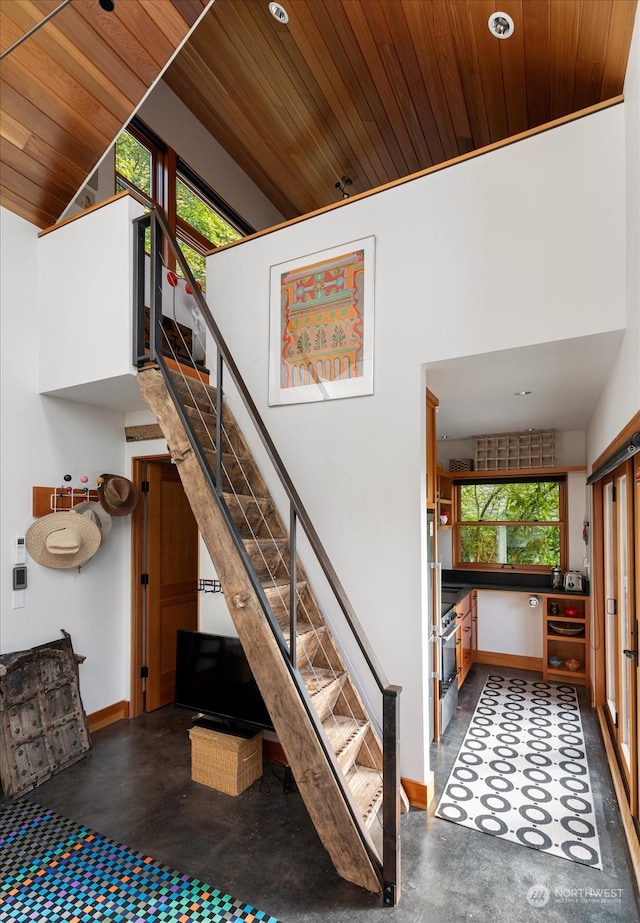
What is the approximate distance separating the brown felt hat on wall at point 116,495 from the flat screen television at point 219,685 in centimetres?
106

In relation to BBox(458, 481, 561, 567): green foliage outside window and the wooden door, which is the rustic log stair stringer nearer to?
the wooden door

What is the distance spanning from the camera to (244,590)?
2297 millimetres

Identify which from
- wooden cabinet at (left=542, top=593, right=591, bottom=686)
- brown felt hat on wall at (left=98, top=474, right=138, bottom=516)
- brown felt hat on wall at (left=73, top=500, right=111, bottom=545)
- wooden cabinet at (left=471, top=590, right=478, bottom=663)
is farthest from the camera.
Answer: wooden cabinet at (left=471, top=590, right=478, bottom=663)

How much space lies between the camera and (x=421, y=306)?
2842 mm

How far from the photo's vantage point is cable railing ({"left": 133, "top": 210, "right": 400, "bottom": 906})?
6.77 feet

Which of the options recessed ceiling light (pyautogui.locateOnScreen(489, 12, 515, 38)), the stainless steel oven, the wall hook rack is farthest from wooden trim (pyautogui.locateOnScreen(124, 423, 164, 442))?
recessed ceiling light (pyautogui.locateOnScreen(489, 12, 515, 38))

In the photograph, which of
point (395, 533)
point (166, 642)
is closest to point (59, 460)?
point (166, 642)

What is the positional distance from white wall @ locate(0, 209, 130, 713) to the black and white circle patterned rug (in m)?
2.68

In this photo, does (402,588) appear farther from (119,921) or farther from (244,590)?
(119,921)

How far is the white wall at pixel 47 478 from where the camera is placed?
3.19 metres

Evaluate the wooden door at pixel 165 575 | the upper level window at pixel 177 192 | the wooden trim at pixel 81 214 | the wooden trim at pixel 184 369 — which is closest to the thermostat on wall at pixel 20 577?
the wooden door at pixel 165 575

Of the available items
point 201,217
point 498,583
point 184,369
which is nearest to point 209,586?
point 184,369

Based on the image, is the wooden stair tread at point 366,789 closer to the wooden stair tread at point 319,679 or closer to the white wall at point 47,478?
the wooden stair tread at point 319,679

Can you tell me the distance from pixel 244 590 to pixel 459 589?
3.22m
